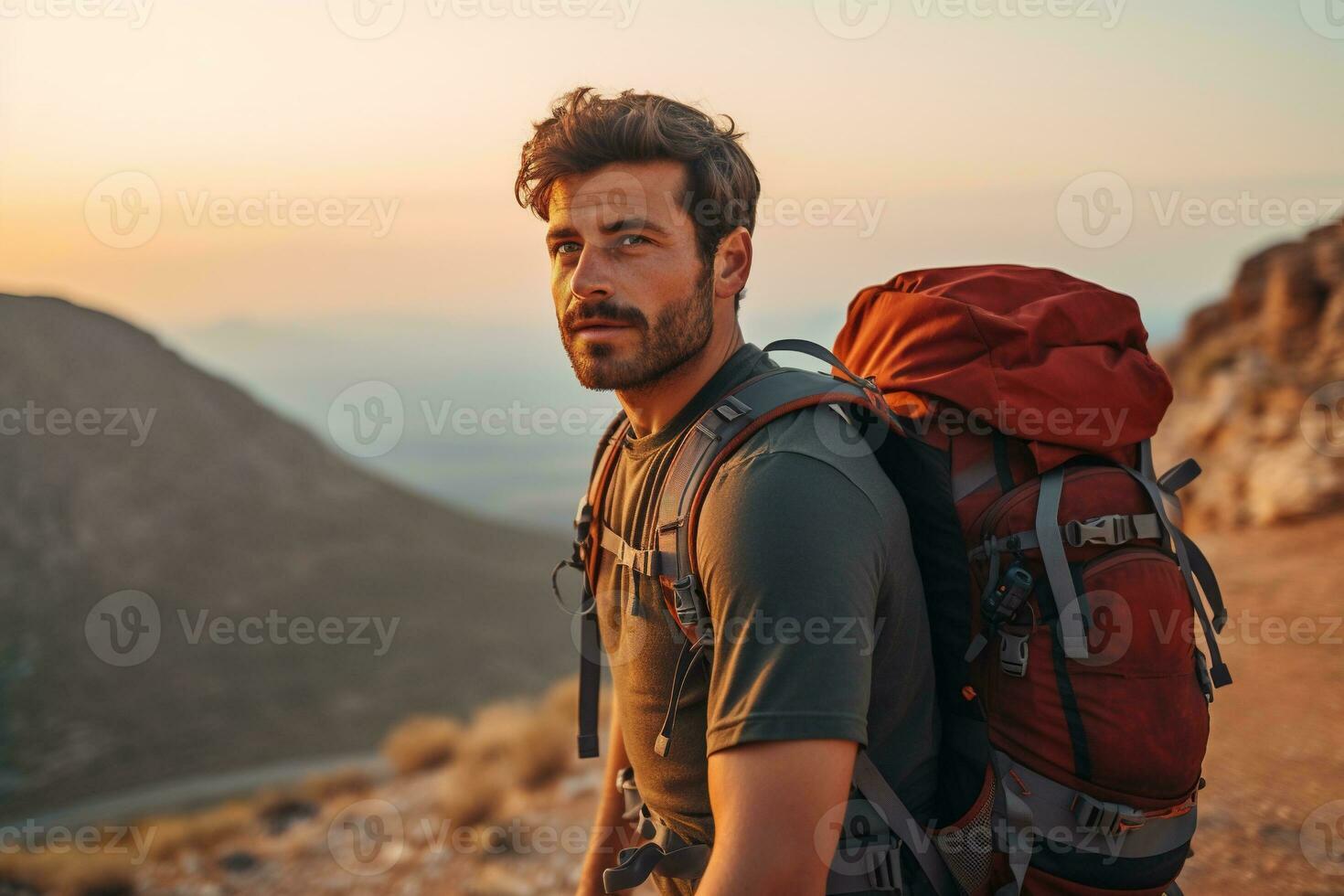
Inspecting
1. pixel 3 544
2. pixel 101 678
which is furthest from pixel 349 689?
pixel 3 544

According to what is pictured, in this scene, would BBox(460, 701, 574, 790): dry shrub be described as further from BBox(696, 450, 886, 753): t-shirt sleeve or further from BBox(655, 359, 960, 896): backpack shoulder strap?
BBox(696, 450, 886, 753): t-shirt sleeve

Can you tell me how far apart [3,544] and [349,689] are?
15012mm

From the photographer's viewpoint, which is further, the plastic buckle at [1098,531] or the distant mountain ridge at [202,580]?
the distant mountain ridge at [202,580]

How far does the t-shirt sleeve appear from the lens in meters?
1.79

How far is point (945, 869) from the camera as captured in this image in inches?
84.7

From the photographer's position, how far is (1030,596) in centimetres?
207

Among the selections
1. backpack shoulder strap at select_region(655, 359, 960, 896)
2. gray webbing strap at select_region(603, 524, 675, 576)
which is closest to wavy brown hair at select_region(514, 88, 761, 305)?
backpack shoulder strap at select_region(655, 359, 960, 896)

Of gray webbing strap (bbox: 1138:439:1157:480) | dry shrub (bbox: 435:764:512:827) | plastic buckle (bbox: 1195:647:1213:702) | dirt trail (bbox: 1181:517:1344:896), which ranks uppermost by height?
gray webbing strap (bbox: 1138:439:1157:480)

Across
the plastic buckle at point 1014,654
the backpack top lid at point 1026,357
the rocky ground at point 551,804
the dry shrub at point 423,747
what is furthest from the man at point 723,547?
the dry shrub at point 423,747

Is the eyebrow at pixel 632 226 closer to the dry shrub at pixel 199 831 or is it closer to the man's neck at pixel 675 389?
the man's neck at pixel 675 389

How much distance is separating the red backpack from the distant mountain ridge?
21.8 meters

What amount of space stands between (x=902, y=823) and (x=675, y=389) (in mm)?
1075

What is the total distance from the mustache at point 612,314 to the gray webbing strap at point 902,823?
3.50 feet

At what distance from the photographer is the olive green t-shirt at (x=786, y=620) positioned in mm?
1798
